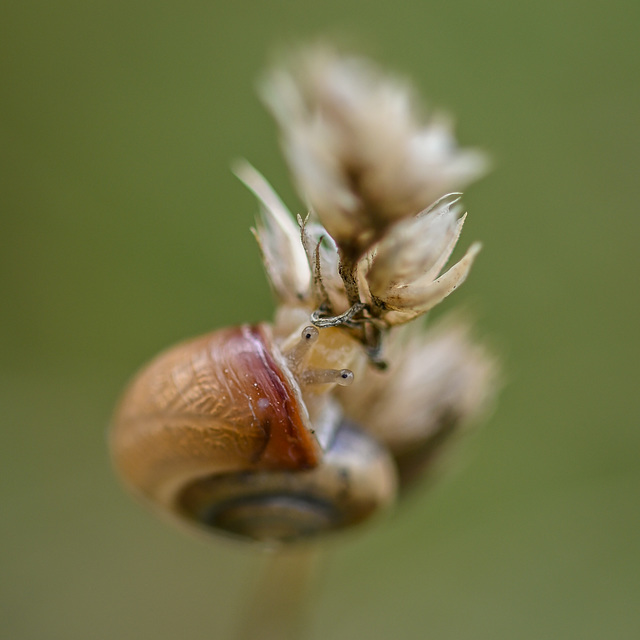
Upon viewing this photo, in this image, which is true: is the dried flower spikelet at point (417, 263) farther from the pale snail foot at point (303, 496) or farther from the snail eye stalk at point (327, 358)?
the pale snail foot at point (303, 496)

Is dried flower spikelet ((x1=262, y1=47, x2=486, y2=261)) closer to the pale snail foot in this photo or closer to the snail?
the snail

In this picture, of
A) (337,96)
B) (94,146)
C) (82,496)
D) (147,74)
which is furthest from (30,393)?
(337,96)

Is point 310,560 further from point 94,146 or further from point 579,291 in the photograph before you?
point 94,146

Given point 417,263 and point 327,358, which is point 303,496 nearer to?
point 327,358

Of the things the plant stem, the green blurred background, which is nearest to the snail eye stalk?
the plant stem

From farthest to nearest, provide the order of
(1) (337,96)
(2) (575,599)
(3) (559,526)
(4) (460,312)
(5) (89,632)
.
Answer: (3) (559,526) < (2) (575,599) < (5) (89,632) < (4) (460,312) < (1) (337,96)

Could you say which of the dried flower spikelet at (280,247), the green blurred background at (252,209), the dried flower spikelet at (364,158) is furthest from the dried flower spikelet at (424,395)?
the green blurred background at (252,209)
